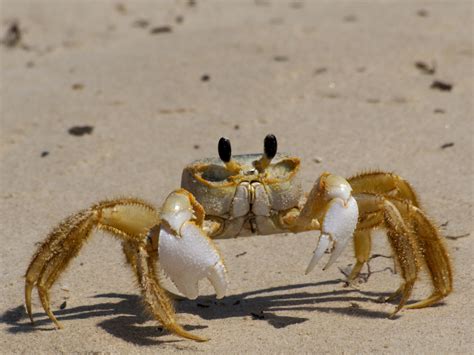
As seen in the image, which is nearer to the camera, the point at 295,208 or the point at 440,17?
the point at 295,208

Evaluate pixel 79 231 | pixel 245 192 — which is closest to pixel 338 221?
pixel 245 192

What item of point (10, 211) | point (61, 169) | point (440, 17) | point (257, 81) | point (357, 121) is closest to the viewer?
point (10, 211)

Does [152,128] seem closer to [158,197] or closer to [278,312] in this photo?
[158,197]

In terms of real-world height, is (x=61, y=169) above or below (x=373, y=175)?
below

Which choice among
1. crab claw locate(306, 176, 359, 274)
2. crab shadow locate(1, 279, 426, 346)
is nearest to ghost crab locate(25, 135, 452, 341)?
crab claw locate(306, 176, 359, 274)

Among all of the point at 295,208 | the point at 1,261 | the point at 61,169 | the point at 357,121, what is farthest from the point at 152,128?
the point at 295,208

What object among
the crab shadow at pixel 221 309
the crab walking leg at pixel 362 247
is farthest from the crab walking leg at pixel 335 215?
the crab walking leg at pixel 362 247
